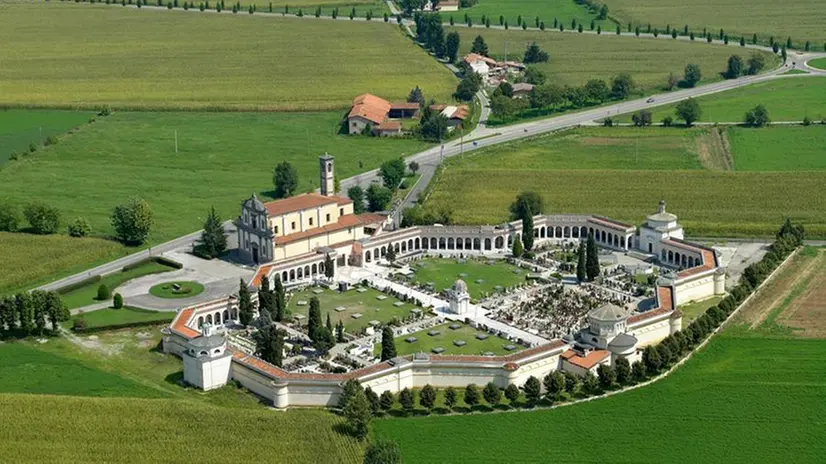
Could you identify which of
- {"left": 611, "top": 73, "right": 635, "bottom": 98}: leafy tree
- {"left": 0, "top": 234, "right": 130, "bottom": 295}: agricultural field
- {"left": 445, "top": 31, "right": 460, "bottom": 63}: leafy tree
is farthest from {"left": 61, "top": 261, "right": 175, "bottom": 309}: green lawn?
{"left": 445, "top": 31, "right": 460, "bottom": 63}: leafy tree

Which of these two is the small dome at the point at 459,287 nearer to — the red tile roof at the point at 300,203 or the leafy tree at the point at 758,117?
the red tile roof at the point at 300,203

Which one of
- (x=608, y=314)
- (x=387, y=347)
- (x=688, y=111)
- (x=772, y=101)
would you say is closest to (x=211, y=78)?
(x=688, y=111)

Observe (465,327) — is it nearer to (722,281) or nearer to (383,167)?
(722,281)

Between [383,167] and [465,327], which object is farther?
[383,167]

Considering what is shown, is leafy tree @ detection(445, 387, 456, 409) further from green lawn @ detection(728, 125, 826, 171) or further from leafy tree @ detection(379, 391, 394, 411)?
green lawn @ detection(728, 125, 826, 171)

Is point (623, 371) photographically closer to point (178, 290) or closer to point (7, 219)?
point (178, 290)

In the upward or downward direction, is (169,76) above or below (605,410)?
above

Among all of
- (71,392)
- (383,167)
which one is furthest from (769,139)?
(71,392)
